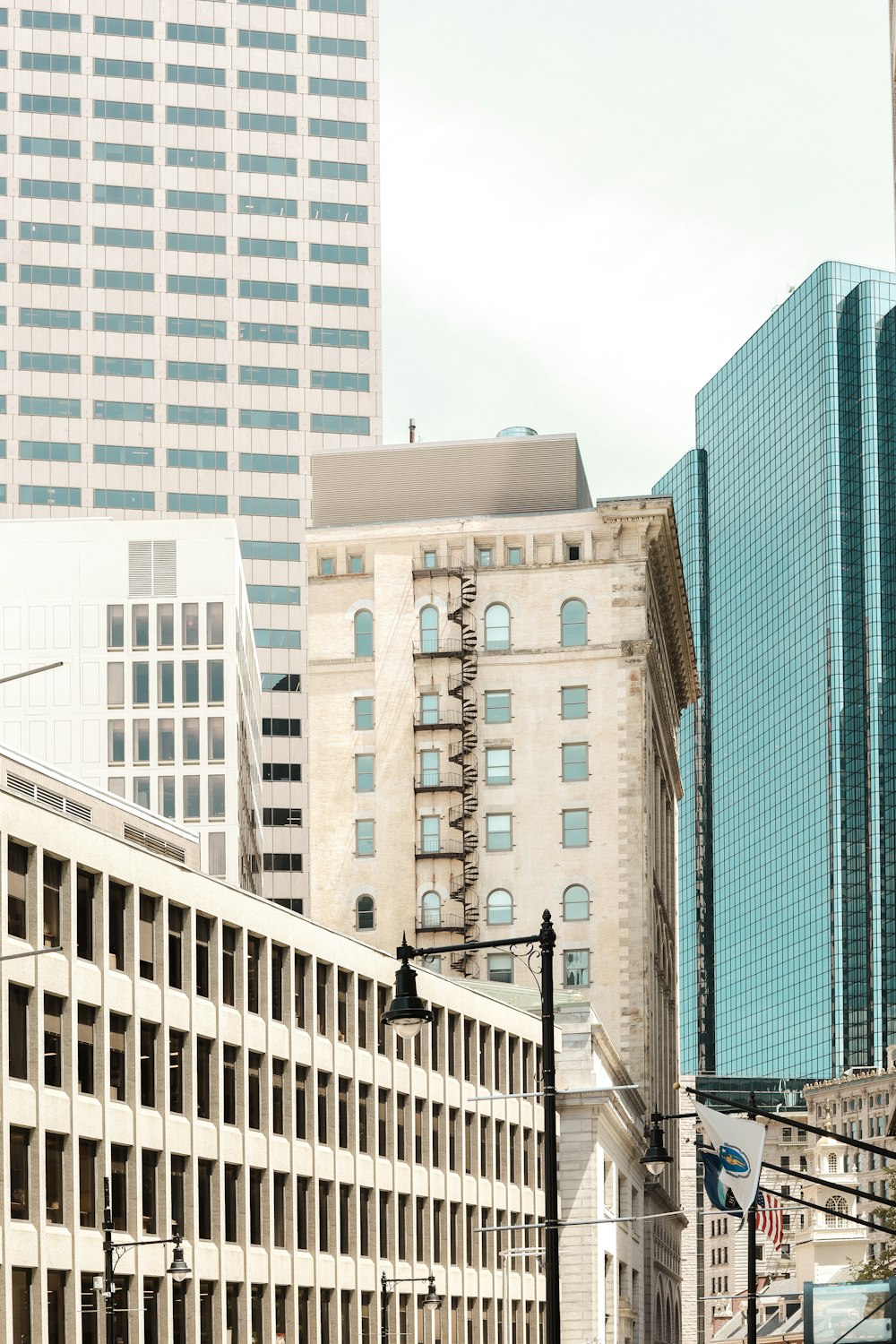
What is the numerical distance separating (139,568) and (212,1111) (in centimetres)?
5985

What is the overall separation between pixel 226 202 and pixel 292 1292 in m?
107

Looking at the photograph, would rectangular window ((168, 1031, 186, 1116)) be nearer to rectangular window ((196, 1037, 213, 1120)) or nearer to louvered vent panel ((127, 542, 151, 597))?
rectangular window ((196, 1037, 213, 1120))

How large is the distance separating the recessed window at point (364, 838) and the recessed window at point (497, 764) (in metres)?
7.29

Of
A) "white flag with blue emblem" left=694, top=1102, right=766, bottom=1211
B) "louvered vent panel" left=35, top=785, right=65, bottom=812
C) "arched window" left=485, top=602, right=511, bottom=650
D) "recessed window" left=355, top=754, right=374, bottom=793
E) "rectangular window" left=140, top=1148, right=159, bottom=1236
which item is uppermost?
"arched window" left=485, top=602, right=511, bottom=650

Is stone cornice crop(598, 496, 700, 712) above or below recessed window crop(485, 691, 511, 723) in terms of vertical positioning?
above

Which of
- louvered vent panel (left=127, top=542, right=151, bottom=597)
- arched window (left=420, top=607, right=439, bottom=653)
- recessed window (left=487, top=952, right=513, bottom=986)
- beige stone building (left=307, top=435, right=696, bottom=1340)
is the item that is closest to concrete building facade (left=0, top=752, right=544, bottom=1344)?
recessed window (left=487, top=952, right=513, bottom=986)

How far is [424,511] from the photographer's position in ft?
428

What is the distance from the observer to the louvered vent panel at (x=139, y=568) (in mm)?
119938

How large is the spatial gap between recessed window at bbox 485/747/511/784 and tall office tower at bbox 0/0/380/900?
95.4 ft

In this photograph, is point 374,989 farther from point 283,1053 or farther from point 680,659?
point 680,659

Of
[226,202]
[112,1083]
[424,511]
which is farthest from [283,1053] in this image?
[226,202]

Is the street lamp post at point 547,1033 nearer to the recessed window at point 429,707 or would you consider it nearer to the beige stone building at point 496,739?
the beige stone building at point 496,739

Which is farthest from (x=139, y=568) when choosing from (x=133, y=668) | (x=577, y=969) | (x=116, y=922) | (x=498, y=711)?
(x=116, y=922)

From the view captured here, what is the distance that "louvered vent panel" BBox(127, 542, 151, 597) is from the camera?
119938mm
